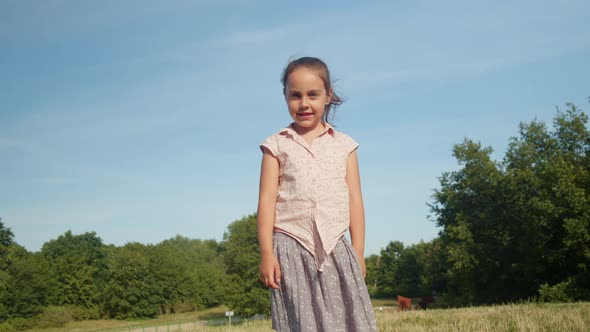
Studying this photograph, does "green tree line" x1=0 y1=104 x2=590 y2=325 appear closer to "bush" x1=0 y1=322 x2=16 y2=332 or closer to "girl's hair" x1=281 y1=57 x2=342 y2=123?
"bush" x1=0 y1=322 x2=16 y2=332

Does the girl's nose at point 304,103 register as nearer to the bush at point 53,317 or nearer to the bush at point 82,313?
the bush at point 53,317

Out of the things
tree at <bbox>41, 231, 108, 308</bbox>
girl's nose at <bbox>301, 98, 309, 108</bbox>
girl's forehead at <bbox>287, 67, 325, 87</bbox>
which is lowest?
girl's nose at <bbox>301, 98, 309, 108</bbox>

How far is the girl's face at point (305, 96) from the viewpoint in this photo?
3.69 m

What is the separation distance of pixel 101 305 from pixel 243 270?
79.1 feet

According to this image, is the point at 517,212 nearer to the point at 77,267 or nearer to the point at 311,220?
the point at 311,220

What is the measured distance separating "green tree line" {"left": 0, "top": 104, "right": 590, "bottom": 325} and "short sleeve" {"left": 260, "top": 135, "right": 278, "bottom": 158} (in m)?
30.6

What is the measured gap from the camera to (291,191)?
356 cm

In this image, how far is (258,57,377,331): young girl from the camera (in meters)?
3.40

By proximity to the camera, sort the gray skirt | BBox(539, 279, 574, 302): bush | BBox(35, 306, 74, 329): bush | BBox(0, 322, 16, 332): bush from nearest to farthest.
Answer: the gray skirt → BBox(539, 279, 574, 302): bush → BBox(0, 322, 16, 332): bush → BBox(35, 306, 74, 329): bush

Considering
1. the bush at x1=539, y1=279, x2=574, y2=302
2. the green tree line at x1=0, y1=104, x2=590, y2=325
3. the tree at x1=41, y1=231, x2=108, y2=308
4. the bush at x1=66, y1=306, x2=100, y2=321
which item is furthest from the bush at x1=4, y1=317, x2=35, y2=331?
the bush at x1=539, y1=279, x2=574, y2=302

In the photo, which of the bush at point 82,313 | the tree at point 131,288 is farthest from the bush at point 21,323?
the tree at point 131,288

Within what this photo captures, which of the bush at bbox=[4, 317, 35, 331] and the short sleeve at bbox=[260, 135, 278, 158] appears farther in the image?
the bush at bbox=[4, 317, 35, 331]

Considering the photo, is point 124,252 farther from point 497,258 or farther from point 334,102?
point 334,102

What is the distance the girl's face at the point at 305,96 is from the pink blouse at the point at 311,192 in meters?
0.13
